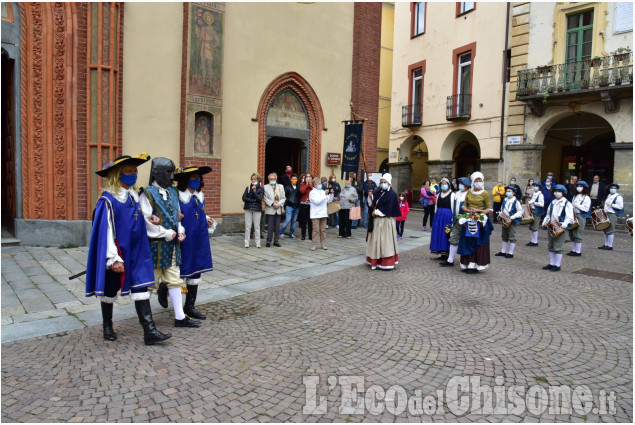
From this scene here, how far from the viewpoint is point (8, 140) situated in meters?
10.5

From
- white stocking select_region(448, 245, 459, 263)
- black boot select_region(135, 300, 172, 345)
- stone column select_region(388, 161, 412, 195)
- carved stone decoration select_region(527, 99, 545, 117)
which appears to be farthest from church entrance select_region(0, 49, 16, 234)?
stone column select_region(388, 161, 412, 195)

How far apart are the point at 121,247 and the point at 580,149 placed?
2206 cm

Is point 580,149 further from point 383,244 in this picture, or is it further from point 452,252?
point 383,244

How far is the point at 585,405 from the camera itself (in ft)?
11.2

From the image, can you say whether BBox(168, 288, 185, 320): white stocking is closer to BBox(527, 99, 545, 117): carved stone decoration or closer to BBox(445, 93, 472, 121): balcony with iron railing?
BBox(527, 99, 545, 117): carved stone decoration

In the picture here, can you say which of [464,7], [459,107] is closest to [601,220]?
[459,107]

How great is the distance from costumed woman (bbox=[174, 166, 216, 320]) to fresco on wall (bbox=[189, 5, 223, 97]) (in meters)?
6.78

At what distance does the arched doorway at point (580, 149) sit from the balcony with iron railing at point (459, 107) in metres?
3.78

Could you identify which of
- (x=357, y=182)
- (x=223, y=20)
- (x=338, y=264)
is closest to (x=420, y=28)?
(x=357, y=182)

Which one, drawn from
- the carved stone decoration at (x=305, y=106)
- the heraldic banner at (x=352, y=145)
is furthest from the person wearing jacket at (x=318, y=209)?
the heraldic banner at (x=352, y=145)

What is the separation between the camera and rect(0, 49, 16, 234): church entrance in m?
9.98

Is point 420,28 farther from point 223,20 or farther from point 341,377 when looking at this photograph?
point 341,377

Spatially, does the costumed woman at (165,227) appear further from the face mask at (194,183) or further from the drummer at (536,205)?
the drummer at (536,205)

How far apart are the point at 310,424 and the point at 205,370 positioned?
1216 millimetres
